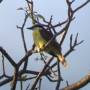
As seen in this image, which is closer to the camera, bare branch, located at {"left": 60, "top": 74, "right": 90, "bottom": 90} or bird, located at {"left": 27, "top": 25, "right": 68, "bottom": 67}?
bare branch, located at {"left": 60, "top": 74, "right": 90, "bottom": 90}

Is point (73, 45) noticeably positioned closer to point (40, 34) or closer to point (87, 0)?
point (87, 0)

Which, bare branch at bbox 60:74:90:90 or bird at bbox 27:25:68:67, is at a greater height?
bare branch at bbox 60:74:90:90

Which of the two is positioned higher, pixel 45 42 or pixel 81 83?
pixel 81 83

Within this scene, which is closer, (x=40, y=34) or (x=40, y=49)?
(x=40, y=49)

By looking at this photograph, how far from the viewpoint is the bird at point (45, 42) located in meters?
3.16

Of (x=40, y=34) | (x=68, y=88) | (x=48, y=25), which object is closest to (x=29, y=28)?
(x=40, y=34)

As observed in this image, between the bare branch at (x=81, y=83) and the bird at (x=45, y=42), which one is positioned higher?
the bare branch at (x=81, y=83)

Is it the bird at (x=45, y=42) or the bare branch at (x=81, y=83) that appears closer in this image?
the bare branch at (x=81, y=83)

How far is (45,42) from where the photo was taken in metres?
3.94

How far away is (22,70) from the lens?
2666 millimetres

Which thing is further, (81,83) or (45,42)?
(45,42)

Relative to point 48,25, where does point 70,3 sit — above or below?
above

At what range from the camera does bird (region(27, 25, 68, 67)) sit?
316 cm

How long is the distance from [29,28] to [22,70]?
1.24m
